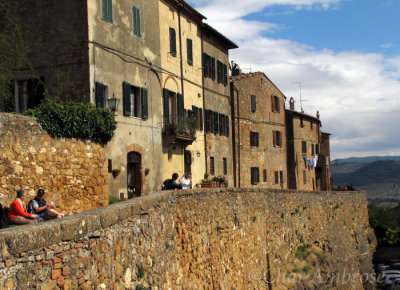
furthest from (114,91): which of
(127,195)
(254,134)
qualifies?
(254,134)

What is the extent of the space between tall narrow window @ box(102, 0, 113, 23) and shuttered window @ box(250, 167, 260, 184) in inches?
721

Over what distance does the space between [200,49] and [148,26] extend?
6668 mm

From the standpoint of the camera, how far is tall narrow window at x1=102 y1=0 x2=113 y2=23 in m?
17.0

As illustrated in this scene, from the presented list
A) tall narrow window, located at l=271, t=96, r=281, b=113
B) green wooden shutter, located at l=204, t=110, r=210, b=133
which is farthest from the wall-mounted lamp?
tall narrow window, located at l=271, t=96, r=281, b=113

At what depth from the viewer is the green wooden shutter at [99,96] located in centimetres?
1627

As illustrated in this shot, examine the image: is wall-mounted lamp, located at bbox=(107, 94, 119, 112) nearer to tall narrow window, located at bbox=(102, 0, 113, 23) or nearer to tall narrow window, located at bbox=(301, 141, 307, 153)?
tall narrow window, located at bbox=(102, 0, 113, 23)

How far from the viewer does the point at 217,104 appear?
28.9 metres

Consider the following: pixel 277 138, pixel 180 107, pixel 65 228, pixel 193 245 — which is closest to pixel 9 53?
pixel 193 245

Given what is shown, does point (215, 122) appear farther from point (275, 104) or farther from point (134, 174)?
point (275, 104)

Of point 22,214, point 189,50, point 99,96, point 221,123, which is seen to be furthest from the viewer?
point 221,123

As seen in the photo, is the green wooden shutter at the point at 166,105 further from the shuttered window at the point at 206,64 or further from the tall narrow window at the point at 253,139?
the tall narrow window at the point at 253,139

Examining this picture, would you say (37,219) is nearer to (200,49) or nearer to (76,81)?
(76,81)

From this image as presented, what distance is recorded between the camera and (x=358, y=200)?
36.4 m

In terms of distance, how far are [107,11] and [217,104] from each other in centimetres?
1262
